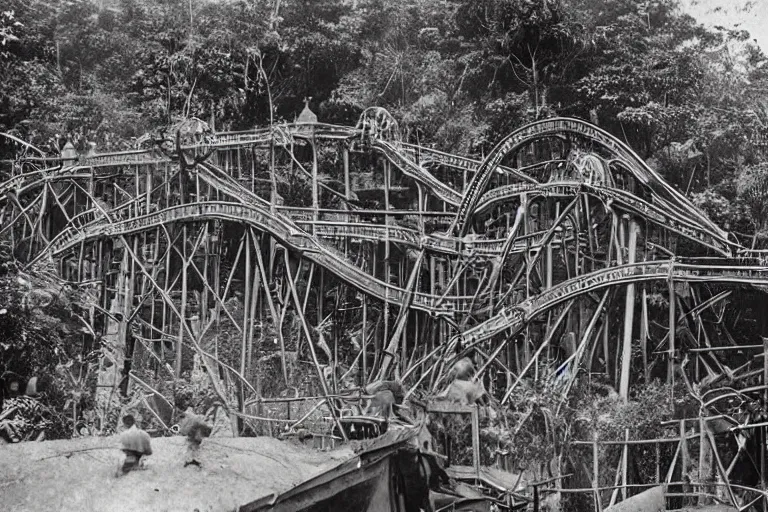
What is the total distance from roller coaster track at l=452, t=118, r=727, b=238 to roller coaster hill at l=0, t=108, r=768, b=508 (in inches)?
2.0

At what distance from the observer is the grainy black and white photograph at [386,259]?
11844mm

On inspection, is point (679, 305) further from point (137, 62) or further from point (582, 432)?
point (137, 62)

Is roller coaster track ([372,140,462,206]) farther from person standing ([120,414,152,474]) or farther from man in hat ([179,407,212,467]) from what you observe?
person standing ([120,414,152,474])

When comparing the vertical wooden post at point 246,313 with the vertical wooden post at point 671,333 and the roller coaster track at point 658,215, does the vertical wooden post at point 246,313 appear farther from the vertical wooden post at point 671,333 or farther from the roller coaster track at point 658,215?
Answer: the vertical wooden post at point 671,333

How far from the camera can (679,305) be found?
65.6 feet

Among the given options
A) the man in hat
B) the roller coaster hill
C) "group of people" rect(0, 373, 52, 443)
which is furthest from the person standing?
the roller coaster hill

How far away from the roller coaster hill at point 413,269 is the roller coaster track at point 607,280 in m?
0.04

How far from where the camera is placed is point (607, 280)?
63.0ft

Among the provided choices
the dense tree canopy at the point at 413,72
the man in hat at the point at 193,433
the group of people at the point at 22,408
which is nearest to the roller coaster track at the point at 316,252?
the group of people at the point at 22,408

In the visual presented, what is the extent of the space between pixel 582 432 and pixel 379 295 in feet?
17.7

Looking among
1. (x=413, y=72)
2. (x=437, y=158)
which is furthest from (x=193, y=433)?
(x=413, y=72)

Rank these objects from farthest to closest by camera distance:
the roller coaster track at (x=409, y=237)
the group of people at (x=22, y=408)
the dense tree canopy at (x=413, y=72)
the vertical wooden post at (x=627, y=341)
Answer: the dense tree canopy at (x=413, y=72) → the roller coaster track at (x=409, y=237) → the vertical wooden post at (x=627, y=341) → the group of people at (x=22, y=408)

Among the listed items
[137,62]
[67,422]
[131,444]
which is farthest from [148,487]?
[137,62]

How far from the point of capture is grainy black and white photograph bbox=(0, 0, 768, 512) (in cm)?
1184
